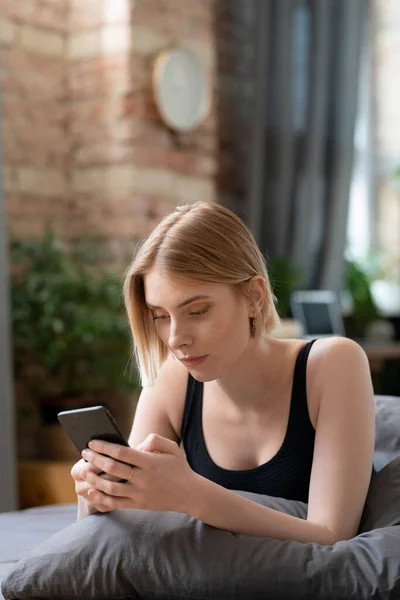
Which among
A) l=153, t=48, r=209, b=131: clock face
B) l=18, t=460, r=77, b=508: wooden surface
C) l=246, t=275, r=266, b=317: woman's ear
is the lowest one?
A: l=18, t=460, r=77, b=508: wooden surface

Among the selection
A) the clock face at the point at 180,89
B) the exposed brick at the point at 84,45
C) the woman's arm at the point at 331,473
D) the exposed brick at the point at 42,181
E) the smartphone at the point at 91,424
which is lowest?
the woman's arm at the point at 331,473

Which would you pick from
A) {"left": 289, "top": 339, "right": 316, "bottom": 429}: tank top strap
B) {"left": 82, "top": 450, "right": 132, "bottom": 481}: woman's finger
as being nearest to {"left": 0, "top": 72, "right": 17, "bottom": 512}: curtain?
{"left": 289, "top": 339, "right": 316, "bottom": 429}: tank top strap

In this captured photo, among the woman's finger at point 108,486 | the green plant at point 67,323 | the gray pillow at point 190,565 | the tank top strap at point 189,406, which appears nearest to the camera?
the gray pillow at point 190,565

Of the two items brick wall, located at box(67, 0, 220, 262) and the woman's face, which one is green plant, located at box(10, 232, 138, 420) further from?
the woman's face

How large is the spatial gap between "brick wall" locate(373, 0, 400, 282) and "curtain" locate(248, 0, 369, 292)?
51 centimetres

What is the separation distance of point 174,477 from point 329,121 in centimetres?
396

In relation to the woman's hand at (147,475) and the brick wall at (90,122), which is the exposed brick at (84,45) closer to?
the brick wall at (90,122)

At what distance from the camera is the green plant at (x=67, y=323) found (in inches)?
148

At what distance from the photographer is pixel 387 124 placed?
5.66 meters

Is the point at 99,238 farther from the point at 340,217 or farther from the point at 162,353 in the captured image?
the point at 162,353

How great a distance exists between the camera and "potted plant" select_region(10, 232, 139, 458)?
3771 mm

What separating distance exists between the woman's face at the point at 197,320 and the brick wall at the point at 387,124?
13.5 ft

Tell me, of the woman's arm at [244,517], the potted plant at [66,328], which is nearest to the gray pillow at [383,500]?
the woman's arm at [244,517]

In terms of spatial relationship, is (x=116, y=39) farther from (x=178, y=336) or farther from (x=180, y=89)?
(x=178, y=336)
